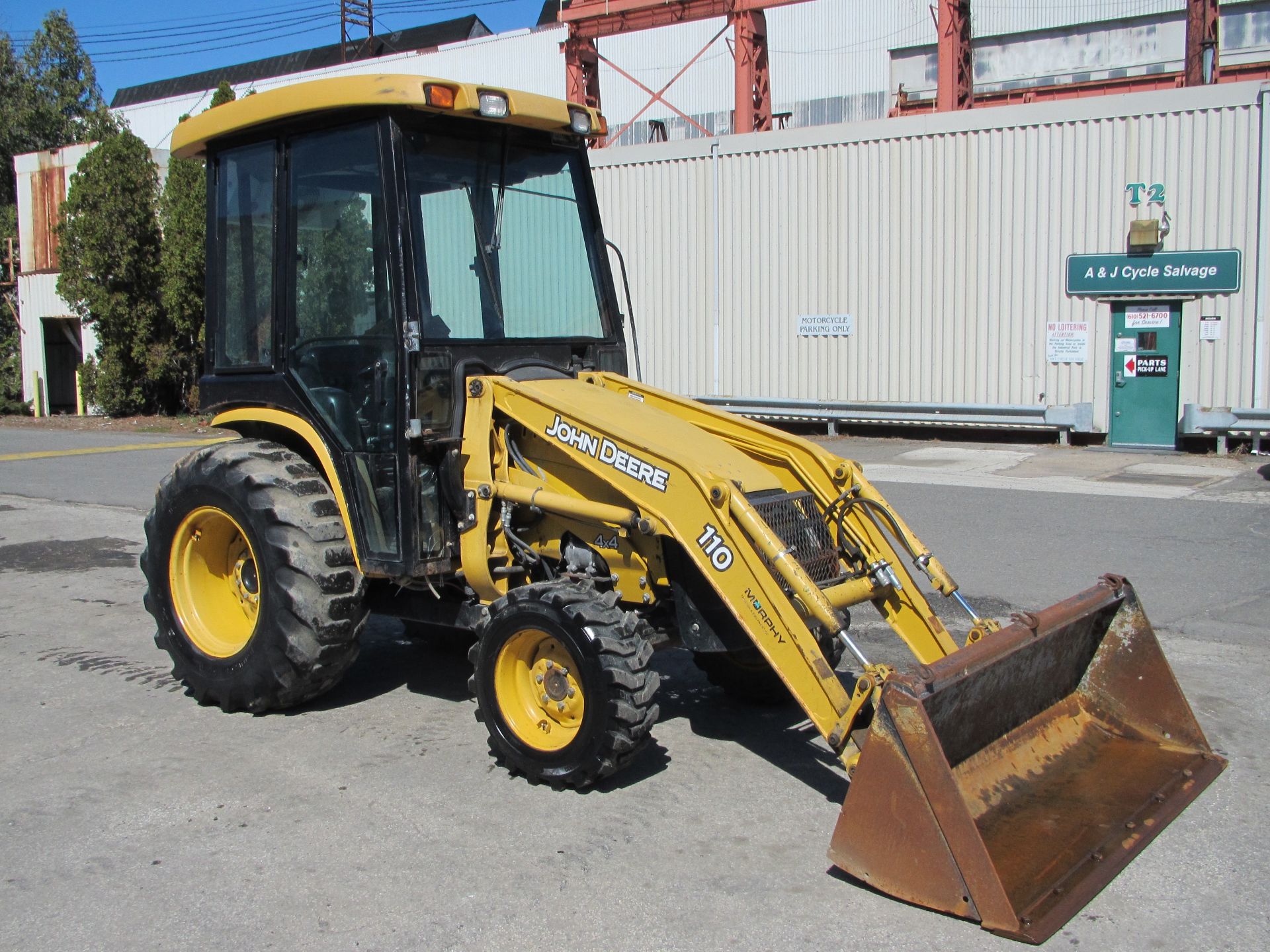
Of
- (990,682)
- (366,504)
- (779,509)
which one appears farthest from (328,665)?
(990,682)

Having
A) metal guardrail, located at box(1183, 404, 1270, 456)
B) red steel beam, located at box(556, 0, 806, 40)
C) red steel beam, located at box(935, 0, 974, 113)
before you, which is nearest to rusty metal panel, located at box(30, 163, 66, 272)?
red steel beam, located at box(556, 0, 806, 40)

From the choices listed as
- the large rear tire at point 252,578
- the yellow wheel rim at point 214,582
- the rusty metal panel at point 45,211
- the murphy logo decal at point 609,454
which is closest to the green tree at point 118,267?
the rusty metal panel at point 45,211

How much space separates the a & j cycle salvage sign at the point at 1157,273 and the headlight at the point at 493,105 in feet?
45.3

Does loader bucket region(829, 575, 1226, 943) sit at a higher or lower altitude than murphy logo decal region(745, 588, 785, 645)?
lower

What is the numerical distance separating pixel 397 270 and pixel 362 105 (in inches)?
28.7

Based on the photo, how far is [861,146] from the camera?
61.8ft

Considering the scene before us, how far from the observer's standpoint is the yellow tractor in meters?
4.32

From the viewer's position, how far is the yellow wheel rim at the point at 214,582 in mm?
5910

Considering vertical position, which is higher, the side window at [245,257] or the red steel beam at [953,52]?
the red steel beam at [953,52]

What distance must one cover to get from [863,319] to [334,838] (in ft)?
52.5

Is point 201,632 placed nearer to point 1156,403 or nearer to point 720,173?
point 1156,403

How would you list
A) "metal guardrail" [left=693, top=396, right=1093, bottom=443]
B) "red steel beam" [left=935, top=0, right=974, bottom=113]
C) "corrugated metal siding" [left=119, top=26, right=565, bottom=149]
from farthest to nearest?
"corrugated metal siding" [left=119, top=26, right=565, bottom=149] → "red steel beam" [left=935, top=0, right=974, bottom=113] → "metal guardrail" [left=693, top=396, right=1093, bottom=443]

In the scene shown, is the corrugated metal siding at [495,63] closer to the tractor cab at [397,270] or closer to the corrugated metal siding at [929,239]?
the corrugated metal siding at [929,239]

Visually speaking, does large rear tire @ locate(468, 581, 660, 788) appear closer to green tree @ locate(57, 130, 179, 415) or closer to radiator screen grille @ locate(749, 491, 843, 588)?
radiator screen grille @ locate(749, 491, 843, 588)
